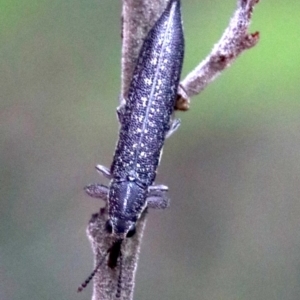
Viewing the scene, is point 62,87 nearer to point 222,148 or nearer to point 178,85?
point 222,148

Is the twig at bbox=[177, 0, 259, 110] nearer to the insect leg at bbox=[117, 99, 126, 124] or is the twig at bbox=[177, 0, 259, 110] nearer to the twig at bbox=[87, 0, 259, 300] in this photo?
the twig at bbox=[87, 0, 259, 300]

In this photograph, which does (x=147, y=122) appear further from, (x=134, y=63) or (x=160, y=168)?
(x=160, y=168)

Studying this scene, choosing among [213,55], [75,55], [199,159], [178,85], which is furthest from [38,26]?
[213,55]

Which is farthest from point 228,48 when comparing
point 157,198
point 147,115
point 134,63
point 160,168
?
point 160,168

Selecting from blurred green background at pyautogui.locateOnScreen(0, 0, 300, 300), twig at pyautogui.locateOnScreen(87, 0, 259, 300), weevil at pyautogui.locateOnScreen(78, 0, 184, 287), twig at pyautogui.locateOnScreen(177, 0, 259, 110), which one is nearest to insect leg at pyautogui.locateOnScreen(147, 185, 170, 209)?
weevil at pyautogui.locateOnScreen(78, 0, 184, 287)

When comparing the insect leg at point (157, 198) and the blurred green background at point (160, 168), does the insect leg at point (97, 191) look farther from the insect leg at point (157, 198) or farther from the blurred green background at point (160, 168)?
the blurred green background at point (160, 168)

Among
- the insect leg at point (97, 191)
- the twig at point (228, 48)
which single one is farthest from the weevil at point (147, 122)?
the twig at point (228, 48)
